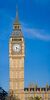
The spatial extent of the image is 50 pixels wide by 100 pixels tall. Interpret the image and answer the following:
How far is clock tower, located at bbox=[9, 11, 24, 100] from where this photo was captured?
128250 millimetres

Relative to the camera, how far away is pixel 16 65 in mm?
129375

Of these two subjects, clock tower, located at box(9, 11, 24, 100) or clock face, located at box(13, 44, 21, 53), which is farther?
clock tower, located at box(9, 11, 24, 100)

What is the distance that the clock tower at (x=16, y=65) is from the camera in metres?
128

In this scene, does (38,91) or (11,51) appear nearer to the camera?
(11,51)

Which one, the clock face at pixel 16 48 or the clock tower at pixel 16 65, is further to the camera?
the clock tower at pixel 16 65

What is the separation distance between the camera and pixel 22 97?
5128 inches

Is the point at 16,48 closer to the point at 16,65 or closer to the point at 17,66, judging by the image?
the point at 16,65

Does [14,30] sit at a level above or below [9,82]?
above

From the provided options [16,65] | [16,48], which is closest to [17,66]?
[16,65]

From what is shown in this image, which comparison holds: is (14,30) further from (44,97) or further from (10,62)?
(44,97)

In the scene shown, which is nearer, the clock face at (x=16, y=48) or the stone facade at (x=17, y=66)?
the clock face at (x=16, y=48)

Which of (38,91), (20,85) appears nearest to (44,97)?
(38,91)

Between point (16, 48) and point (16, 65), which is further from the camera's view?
point (16, 65)

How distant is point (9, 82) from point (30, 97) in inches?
283
